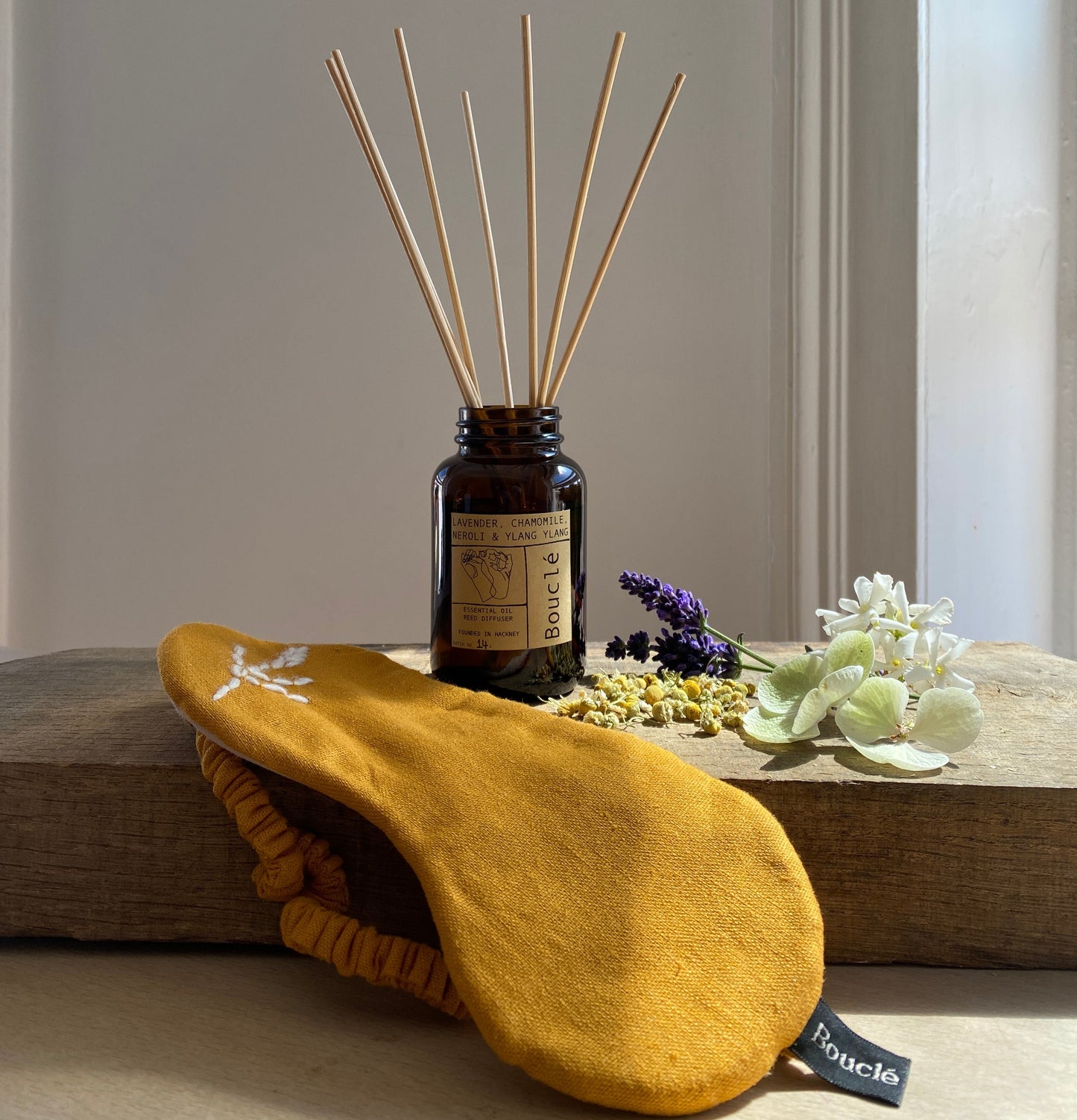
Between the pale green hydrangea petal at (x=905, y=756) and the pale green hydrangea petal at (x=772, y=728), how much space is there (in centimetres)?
3

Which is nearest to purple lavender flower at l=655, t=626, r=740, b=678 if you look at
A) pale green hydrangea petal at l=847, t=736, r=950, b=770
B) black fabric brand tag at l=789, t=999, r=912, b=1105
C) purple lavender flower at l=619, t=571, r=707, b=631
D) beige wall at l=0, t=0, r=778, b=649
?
purple lavender flower at l=619, t=571, r=707, b=631

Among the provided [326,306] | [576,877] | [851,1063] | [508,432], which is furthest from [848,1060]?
[326,306]

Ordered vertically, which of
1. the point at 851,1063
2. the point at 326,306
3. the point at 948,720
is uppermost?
the point at 326,306

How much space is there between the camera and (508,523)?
52 cm

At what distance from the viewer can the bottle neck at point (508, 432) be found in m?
0.52

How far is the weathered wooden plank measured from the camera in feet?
1.38

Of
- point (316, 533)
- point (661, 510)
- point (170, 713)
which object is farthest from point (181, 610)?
point (170, 713)

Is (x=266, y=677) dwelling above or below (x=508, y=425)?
below

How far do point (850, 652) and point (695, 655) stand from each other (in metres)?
0.10

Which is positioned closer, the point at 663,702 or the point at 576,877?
the point at 576,877

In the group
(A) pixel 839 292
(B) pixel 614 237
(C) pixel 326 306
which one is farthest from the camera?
(C) pixel 326 306

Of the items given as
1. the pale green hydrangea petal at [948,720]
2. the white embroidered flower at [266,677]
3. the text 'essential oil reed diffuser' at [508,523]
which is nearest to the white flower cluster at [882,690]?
the pale green hydrangea petal at [948,720]

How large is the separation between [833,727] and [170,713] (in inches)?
13.4

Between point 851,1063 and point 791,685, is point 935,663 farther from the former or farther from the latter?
point 851,1063
